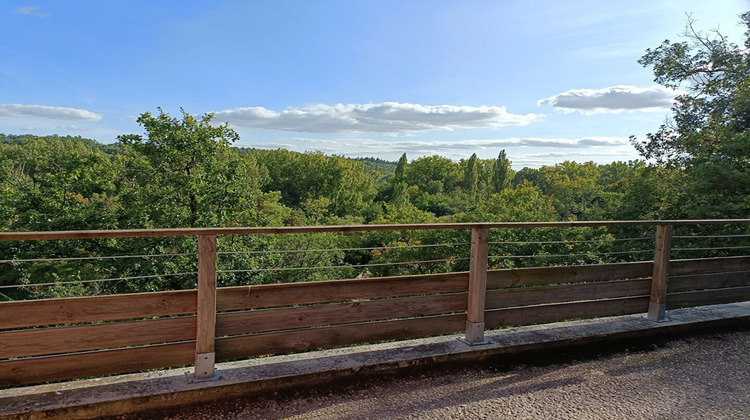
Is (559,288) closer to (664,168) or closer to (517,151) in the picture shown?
(664,168)

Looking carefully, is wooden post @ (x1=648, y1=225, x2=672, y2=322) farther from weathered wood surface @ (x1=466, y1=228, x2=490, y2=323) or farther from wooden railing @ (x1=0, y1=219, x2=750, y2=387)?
weathered wood surface @ (x1=466, y1=228, x2=490, y2=323)

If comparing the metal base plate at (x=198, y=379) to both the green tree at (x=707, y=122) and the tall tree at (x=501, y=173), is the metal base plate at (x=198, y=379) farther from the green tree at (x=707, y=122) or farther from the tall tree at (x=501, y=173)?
the tall tree at (x=501, y=173)

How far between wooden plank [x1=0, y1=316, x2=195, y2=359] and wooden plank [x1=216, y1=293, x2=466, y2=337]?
196 millimetres

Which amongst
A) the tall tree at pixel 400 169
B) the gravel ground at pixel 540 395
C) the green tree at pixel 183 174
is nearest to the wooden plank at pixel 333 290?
the gravel ground at pixel 540 395

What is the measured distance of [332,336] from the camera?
2262 mm

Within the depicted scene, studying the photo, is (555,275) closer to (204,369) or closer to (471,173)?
(204,369)

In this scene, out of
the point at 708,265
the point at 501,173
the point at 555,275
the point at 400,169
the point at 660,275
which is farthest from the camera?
the point at 400,169

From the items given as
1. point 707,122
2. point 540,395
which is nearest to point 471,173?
point 707,122

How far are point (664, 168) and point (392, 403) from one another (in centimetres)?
1369

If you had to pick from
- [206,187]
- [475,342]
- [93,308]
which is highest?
[206,187]

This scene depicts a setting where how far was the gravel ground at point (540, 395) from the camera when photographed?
1926 mm

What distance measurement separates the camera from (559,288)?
2.74 metres

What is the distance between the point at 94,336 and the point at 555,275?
2.60 m

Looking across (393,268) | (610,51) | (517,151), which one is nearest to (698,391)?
(610,51)
